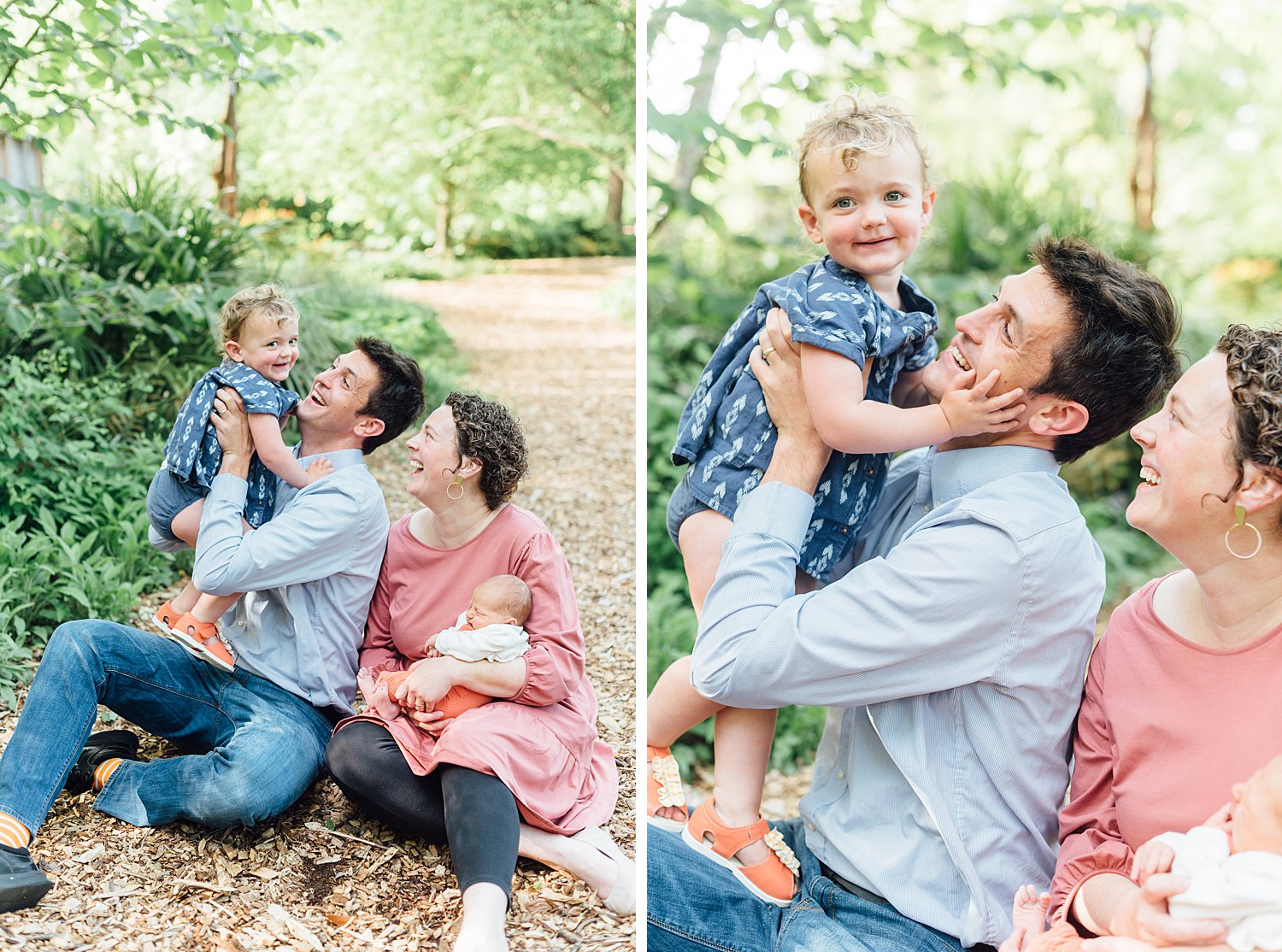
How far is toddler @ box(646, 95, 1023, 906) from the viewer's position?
204 cm

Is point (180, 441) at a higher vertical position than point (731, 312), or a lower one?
lower

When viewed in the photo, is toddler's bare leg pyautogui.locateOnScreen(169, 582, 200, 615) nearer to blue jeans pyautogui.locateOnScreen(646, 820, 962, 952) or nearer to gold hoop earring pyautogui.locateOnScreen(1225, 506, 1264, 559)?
blue jeans pyautogui.locateOnScreen(646, 820, 962, 952)

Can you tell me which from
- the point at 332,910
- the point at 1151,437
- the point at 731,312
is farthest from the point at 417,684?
the point at 731,312

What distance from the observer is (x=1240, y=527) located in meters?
1.68

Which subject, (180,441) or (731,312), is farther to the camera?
(731,312)

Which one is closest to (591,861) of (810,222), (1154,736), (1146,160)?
(1154,736)

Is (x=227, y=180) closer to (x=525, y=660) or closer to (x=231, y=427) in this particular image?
(x=231, y=427)

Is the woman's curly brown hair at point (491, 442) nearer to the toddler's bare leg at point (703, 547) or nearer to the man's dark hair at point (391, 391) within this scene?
the man's dark hair at point (391, 391)

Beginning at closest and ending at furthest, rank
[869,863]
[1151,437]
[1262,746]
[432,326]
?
[1262,746] → [1151,437] → [869,863] → [432,326]

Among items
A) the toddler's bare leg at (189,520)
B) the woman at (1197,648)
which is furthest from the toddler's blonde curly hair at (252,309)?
the woman at (1197,648)

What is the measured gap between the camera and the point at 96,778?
2.60 m

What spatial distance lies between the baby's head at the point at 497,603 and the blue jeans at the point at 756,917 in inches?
25.8

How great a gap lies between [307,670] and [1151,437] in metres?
1.96

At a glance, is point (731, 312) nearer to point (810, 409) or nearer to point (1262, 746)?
point (810, 409)
